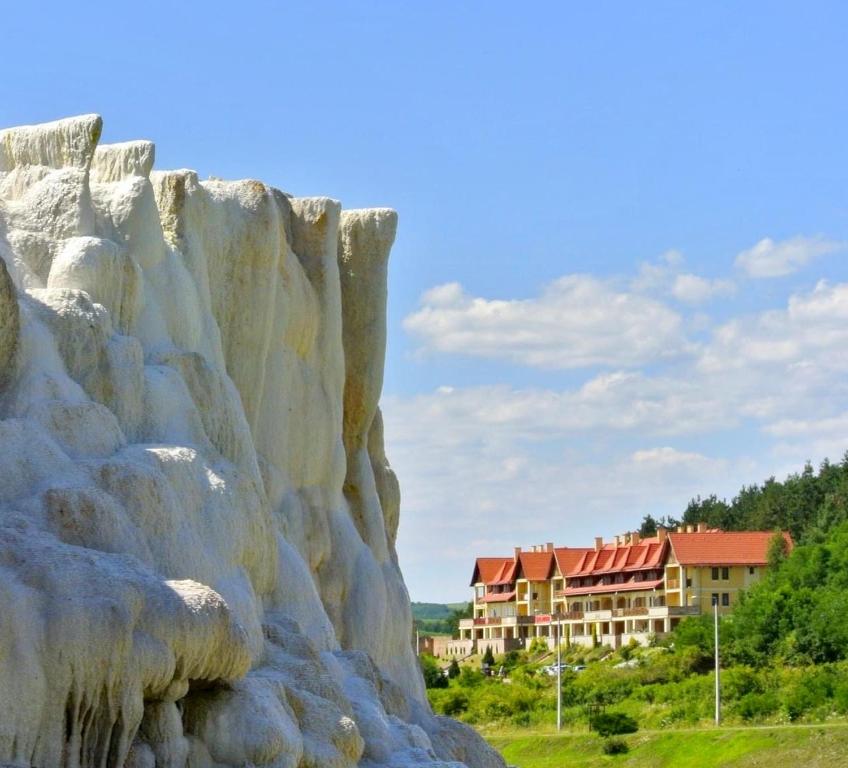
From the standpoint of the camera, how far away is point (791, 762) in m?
54.2

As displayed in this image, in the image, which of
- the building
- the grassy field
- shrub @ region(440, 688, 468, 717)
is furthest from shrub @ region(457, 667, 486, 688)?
the grassy field

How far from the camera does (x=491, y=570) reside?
399 ft

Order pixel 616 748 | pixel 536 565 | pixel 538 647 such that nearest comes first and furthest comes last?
pixel 616 748 → pixel 538 647 → pixel 536 565

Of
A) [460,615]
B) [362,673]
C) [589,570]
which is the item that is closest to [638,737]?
[362,673]

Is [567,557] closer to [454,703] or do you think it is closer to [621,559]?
[621,559]

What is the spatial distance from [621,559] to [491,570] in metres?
16.7

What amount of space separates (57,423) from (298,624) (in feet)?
15.2

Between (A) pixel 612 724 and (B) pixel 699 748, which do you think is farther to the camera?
(A) pixel 612 724

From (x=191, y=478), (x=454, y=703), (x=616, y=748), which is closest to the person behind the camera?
(x=191, y=478)

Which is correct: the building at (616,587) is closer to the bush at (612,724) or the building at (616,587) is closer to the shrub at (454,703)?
the shrub at (454,703)

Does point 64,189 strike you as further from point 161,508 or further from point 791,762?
point 791,762

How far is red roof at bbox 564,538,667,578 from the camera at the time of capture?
10256cm

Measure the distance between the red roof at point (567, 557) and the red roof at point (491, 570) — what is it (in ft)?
16.1

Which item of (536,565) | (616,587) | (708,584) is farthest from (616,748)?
(536,565)
